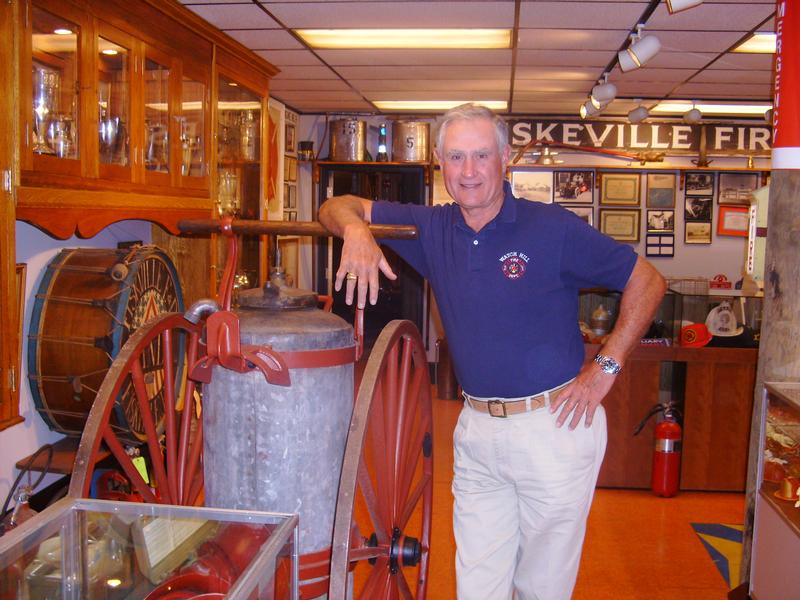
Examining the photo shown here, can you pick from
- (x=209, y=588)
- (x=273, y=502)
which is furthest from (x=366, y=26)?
(x=209, y=588)

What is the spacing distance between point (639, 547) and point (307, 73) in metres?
3.85

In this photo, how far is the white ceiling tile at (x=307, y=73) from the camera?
559 centimetres

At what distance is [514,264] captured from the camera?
2037 mm

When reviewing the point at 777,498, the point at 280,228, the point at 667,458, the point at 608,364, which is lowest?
the point at 667,458

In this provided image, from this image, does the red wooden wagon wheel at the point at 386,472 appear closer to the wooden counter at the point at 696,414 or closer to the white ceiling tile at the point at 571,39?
the wooden counter at the point at 696,414

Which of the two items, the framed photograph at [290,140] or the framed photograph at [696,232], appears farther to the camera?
the framed photograph at [696,232]

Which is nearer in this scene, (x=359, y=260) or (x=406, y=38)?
(x=359, y=260)

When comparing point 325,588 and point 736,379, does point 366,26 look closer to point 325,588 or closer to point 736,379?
point 736,379

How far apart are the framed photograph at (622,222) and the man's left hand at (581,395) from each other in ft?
19.9

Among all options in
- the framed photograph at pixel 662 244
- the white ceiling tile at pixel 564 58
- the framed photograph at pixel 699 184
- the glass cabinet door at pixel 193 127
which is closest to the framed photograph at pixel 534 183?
the framed photograph at pixel 662 244

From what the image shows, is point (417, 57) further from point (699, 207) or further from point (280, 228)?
point (699, 207)

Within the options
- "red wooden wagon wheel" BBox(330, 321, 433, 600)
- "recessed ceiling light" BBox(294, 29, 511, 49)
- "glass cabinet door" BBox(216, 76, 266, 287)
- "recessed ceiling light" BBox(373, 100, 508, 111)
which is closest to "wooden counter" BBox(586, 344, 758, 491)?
"recessed ceiling light" BBox(294, 29, 511, 49)

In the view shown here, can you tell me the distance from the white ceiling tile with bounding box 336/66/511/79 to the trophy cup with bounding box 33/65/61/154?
3184 millimetres

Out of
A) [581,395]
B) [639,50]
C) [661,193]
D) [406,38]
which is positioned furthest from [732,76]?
[581,395]
